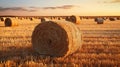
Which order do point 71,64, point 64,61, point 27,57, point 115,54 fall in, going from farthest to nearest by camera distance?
1. point 115,54
2. point 27,57
3. point 64,61
4. point 71,64

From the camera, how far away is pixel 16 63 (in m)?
7.53

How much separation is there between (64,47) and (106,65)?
1.84 m

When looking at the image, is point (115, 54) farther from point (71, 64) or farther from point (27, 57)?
point (27, 57)

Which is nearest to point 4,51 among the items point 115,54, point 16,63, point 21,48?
point 21,48

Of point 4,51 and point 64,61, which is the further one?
point 4,51

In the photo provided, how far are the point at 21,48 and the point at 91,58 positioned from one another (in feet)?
10.7

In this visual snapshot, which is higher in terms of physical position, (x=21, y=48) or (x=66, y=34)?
(x=66, y=34)

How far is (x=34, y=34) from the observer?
31.5ft

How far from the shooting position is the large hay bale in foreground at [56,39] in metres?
8.64

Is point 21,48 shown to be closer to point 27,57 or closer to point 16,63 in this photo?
point 27,57

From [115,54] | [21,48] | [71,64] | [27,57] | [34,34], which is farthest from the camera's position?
[21,48]

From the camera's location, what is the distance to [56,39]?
893 centimetres

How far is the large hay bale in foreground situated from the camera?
8.64 metres

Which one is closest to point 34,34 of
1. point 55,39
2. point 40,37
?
point 40,37
